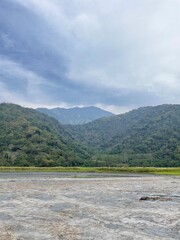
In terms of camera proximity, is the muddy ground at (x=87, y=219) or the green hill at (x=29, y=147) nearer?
the muddy ground at (x=87, y=219)

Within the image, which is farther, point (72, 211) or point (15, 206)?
point (15, 206)

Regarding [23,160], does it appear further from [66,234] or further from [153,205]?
[66,234]

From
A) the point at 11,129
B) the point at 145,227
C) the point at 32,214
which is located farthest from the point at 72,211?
the point at 11,129

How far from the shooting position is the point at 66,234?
1686 cm

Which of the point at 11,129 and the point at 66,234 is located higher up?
the point at 11,129

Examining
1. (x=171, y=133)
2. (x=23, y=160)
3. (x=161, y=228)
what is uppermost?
(x=171, y=133)

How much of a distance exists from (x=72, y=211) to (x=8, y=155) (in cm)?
11989

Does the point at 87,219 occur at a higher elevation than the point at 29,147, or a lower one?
lower

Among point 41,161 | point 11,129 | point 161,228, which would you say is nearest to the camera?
point 161,228

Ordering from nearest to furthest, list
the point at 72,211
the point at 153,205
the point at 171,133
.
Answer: the point at 72,211, the point at 153,205, the point at 171,133

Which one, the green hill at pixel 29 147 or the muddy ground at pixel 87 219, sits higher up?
the green hill at pixel 29 147

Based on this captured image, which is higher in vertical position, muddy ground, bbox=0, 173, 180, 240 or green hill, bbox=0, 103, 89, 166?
green hill, bbox=0, 103, 89, 166

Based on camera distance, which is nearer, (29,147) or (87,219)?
(87,219)

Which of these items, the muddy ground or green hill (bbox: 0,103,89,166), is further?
green hill (bbox: 0,103,89,166)
